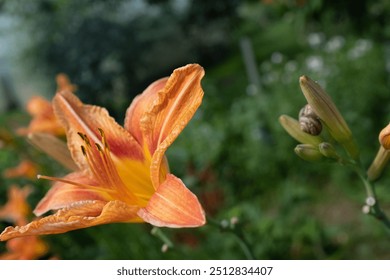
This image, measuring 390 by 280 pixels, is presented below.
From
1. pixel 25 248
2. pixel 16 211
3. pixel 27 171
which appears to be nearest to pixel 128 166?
pixel 25 248

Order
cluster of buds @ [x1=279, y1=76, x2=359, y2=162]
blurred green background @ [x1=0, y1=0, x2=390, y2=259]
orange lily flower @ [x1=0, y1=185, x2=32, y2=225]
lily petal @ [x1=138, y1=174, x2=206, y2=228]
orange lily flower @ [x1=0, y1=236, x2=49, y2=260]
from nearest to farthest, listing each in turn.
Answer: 1. lily petal @ [x1=138, y1=174, x2=206, y2=228]
2. cluster of buds @ [x1=279, y1=76, x2=359, y2=162]
3. orange lily flower @ [x1=0, y1=236, x2=49, y2=260]
4. orange lily flower @ [x1=0, y1=185, x2=32, y2=225]
5. blurred green background @ [x1=0, y1=0, x2=390, y2=259]

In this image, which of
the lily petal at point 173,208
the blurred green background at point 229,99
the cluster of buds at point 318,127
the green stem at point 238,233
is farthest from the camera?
the blurred green background at point 229,99

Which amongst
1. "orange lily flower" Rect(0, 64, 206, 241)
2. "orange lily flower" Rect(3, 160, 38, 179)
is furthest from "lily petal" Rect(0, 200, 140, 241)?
"orange lily flower" Rect(3, 160, 38, 179)

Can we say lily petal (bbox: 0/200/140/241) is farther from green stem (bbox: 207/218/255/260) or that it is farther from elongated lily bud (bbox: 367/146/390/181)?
elongated lily bud (bbox: 367/146/390/181)

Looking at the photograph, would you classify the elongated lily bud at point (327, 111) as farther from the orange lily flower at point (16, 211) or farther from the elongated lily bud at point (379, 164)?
the orange lily flower at point (16, 211)

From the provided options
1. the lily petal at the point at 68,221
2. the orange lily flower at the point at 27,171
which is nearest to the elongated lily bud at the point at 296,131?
the lily petal at the point at 68,221

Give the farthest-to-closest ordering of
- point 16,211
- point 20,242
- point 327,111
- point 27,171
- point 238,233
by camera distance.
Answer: point 27,171 → point 16,211 → point 20,242 → point 238,233 → point 327,111

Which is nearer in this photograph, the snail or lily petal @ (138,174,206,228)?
lily petal @ (138,174,206,228)

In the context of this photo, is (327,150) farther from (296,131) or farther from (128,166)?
(128,166)
